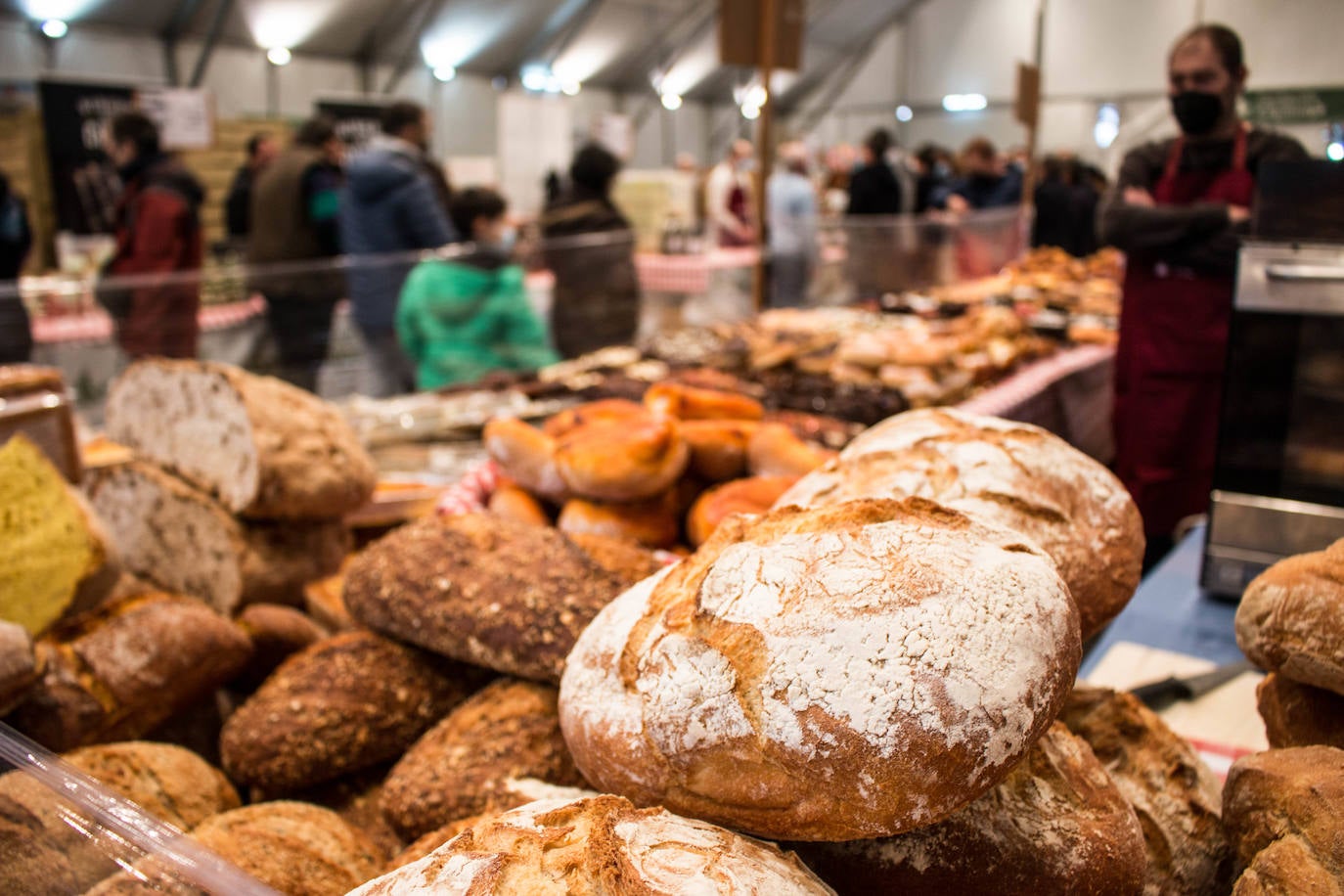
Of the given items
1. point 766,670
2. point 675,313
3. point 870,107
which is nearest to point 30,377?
point 766,670

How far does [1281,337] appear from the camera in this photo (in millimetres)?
1750

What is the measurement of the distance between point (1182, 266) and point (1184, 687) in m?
2.07

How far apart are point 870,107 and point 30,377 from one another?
701 inches

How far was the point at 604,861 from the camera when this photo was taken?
0.64 metres

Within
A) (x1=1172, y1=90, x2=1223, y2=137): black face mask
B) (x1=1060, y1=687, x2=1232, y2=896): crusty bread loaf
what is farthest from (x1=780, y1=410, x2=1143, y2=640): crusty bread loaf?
(x1=1172, y1=90, x2=1223, y2=137): black face mask

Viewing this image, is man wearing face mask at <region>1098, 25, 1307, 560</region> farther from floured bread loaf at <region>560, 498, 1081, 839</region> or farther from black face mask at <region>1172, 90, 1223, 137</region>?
floured bread loaf at <region>560, 498, 1081, 839</region>

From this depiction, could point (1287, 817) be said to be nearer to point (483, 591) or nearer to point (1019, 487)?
point (1019, 487)

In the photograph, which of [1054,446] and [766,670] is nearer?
[766,670]

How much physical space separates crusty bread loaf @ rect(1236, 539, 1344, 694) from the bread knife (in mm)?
602

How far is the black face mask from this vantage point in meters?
2.88

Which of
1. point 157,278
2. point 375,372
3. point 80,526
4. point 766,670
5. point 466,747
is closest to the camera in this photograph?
point 766,670

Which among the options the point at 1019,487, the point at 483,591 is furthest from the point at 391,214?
the point at 1019,487

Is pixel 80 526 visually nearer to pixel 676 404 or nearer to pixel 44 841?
pixel 44 841

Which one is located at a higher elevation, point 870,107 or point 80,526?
point 870,107
